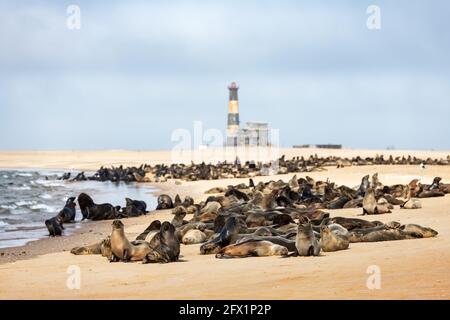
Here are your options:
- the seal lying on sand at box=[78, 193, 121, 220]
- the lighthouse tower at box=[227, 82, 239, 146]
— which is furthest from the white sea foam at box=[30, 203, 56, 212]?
the lighthouse tower at box=[227, 82, 239, 146]

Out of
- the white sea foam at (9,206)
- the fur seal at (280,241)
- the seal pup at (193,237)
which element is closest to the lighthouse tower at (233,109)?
the white sea foam at (9,206)

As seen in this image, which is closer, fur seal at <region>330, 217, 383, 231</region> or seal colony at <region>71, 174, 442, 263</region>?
seal colony at <region>71, 174, 442, 263</region>

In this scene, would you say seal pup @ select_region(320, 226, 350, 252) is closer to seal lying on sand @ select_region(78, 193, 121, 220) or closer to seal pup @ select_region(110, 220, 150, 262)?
seal pup @ select_region(110, 220, 150, 262)

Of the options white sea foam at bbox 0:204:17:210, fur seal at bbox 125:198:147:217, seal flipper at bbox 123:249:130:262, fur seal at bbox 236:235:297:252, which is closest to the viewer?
fur seal at bbox 236:235:297:252

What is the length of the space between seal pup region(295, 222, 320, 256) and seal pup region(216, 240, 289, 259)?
0.79ft

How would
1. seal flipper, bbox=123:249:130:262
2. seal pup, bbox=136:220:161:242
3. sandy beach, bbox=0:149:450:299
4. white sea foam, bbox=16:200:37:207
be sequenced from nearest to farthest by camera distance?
sandy beach, bbox=0:149:450:299 → seal flipper, bbox=123:249:130:262 → seal pup, bbox=136:220:161:242 → white sea foam, bbox=16:200:37:207

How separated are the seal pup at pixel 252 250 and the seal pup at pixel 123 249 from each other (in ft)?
3.41

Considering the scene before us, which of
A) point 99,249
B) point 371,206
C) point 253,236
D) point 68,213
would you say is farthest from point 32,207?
point 253,236

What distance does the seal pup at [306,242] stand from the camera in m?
8.98

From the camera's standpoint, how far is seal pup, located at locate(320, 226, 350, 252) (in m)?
9.42

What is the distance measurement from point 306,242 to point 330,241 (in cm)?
57

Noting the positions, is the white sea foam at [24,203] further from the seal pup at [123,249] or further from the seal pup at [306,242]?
the seal pup at [306,242]

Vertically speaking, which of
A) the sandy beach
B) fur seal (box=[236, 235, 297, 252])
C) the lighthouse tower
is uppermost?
the lighthouse tower

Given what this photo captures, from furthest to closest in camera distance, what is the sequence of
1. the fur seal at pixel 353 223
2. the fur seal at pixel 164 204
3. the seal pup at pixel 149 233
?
the fur seal at pixel 164 204
the seal pup at pixel 149 233
the fur seal at pixel 353 223
